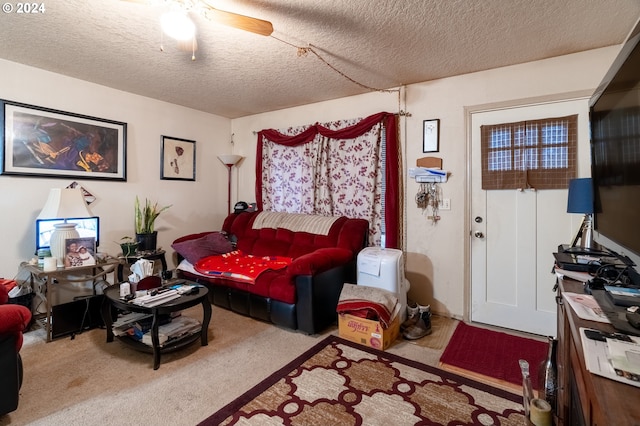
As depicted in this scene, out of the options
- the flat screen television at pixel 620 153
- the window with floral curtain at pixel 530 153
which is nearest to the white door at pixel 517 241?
the window with floral curtain at pixel 530 153

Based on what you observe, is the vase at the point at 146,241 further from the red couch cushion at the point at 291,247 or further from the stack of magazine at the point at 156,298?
the stack of magazine at the point at 156,298

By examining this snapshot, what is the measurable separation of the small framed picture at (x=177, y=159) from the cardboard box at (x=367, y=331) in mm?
2927

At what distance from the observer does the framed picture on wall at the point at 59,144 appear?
106 inches

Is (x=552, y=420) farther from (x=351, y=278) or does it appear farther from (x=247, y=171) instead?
(x=247, y=171)

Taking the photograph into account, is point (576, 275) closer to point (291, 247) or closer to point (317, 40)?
point (317, 40)

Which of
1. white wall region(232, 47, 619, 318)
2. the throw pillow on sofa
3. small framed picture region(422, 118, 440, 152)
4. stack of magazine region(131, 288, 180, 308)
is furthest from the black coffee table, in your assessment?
small framed picture region(422, 118, 440, 152)

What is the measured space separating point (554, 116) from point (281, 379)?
304 centimetres

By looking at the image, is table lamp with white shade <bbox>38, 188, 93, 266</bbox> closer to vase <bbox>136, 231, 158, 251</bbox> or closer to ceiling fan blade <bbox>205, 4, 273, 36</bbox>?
vase <bbox>136, 231, 158, 251</bbox>

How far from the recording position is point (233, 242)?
4004 millimetres

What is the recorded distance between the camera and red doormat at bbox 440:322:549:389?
2055 mm

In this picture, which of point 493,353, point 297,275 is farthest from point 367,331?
point 493,353

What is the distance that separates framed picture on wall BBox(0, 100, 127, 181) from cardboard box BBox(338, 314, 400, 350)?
301 cm

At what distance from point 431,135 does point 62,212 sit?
11.7 ft

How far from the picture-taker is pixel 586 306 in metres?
1.05
